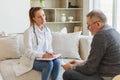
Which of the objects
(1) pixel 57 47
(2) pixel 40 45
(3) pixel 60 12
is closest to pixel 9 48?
Answer: (2) pixel 40 45

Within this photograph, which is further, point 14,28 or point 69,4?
point 69,4

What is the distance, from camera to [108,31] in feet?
7.54

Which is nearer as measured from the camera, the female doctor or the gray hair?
the gray hair

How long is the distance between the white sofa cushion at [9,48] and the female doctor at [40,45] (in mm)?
429

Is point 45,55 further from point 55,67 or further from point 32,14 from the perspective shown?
point 32,14

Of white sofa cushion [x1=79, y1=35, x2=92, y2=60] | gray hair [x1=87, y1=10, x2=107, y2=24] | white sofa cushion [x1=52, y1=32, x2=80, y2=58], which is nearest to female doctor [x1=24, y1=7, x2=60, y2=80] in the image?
white sofa cushion [x1=52, y1=32, x2=80, y2=58]

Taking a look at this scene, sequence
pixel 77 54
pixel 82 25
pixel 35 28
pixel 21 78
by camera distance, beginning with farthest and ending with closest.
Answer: pixel 82 25 < pixel 77 54 < pixel 35 28 < pixel 21 78

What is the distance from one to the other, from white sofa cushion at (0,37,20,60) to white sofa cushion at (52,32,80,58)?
23.2 inches

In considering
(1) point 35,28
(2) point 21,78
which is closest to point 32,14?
(1) point 35,28

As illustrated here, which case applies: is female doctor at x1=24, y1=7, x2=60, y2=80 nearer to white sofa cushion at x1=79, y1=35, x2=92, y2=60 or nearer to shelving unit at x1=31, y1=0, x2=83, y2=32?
white sofa cushion at x1=79, y1=35, x2=92, y2=60

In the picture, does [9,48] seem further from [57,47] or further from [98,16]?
[98,16]

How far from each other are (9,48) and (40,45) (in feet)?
1.80

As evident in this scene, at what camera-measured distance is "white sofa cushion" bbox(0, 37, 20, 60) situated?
353 centimetres

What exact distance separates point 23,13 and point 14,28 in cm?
35
